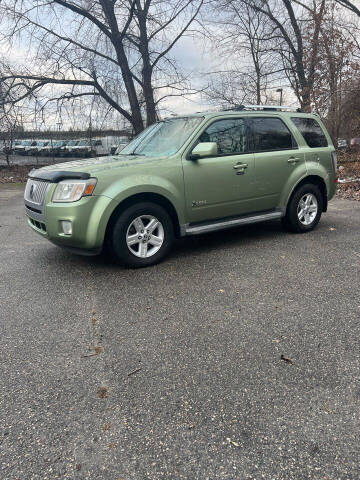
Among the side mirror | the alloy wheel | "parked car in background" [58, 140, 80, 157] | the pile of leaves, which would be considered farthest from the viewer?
"parked car in background" [58, 140, 80, 157]

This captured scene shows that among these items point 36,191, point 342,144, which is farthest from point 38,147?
point 36,191

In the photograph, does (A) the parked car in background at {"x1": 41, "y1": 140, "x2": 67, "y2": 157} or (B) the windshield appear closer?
(B) the windshield

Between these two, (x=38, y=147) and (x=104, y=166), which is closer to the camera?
(x=104, y=166)

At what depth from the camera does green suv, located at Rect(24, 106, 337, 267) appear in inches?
161

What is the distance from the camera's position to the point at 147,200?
176 inches

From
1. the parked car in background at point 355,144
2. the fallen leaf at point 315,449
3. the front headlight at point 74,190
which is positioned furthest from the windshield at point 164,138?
the parked car in background at point 355,144

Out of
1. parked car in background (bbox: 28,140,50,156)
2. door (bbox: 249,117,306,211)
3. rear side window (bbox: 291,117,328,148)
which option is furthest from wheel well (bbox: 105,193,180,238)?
parked car in background (bbox: 28,140,50,156)

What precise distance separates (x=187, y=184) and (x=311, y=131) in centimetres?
263

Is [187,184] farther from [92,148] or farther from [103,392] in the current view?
[92,148]

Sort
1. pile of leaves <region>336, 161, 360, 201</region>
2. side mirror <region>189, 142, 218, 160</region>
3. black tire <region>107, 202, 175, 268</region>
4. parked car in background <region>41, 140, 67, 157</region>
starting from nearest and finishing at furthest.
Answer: black tire <region>107, 202, 175, 268</region>
side mirror <region>189, 142, 218, 160</region>
pile of leaves <region>336, 161, 360, 201</region>
parked car in background <region>41, 140, 67, 157</region>

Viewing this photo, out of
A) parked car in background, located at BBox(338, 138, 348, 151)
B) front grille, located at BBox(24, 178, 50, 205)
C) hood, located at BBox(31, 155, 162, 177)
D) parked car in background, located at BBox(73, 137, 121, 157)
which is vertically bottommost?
front grille, located at BBox(24, 178, 50, 205)

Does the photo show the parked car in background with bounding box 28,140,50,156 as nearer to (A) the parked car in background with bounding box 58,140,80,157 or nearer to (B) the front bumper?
(A) the parked car in background with bounding box 58,140,80,157

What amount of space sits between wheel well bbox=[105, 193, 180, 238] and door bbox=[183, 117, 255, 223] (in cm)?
19

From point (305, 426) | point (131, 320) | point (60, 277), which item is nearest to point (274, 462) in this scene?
point (305, 426)
